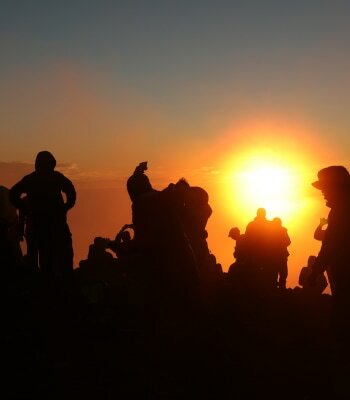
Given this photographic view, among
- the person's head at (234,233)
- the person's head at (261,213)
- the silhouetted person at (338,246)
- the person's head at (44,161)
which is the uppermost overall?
the person's head at (261,213)

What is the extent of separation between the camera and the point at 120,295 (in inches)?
422

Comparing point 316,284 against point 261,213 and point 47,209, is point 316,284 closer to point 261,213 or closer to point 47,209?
point 261,213

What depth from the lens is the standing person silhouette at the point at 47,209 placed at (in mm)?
10391

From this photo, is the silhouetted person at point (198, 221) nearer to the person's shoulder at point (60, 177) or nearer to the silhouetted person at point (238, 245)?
the person's shoulder at point (60, 177)

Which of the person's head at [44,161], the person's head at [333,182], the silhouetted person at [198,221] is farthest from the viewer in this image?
the silhouetted person at [198,221]

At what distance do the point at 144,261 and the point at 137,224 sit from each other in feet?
1.65

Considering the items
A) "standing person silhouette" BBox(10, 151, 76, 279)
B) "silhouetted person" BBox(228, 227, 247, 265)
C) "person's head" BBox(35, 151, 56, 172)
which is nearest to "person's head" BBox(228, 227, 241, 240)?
"silhouetted person" BBox(228, 227, 247, 265)

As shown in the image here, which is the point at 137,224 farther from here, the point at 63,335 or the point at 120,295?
the point at 120,295

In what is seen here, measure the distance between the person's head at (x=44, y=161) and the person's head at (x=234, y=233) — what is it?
7082 mm

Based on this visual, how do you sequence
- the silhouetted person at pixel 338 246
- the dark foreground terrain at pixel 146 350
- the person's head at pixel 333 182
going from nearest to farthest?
1. the dark foreground terrain at pixel 146 350
2. the silhouetted person at pixel 338 246
3. the person's head at pixel 333 182

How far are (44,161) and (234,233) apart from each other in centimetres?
737

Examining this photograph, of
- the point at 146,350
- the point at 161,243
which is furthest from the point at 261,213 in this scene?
the point at 161,243

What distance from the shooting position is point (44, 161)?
10.4 metres

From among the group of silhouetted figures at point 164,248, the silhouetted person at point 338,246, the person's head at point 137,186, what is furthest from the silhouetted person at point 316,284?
the person's head at point 137,186
